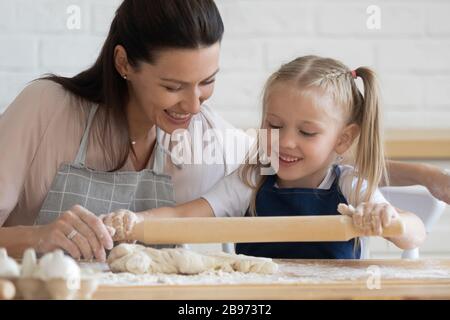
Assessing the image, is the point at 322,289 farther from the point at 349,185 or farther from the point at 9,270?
the point at 349,185

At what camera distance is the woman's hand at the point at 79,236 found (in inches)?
34.2

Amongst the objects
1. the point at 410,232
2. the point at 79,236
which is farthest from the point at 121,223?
the point at 410,232

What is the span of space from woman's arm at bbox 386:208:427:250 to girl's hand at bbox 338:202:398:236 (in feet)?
0.32

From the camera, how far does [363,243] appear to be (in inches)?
45.7

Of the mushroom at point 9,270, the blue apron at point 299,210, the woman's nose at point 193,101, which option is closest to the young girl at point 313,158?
the blue apron at point 299,210

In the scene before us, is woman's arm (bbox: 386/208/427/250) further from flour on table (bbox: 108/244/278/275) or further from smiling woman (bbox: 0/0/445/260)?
flour on table (bbox: 108/244/278/275)

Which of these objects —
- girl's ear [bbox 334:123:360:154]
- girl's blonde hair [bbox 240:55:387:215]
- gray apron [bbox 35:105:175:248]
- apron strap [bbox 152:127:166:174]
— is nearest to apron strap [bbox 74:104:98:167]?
gray apron [bbox 35:105:175:248]

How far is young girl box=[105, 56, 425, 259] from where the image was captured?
111cm

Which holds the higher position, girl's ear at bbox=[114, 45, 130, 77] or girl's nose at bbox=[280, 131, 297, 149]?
girl's ear at bbox=[114, 45, 130, 77]

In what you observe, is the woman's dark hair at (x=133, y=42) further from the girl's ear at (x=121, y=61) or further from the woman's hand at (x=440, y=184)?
the woman's hand at (x=440, y=184)

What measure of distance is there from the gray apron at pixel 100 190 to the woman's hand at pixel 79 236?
21 cm

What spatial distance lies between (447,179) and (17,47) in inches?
35.4
